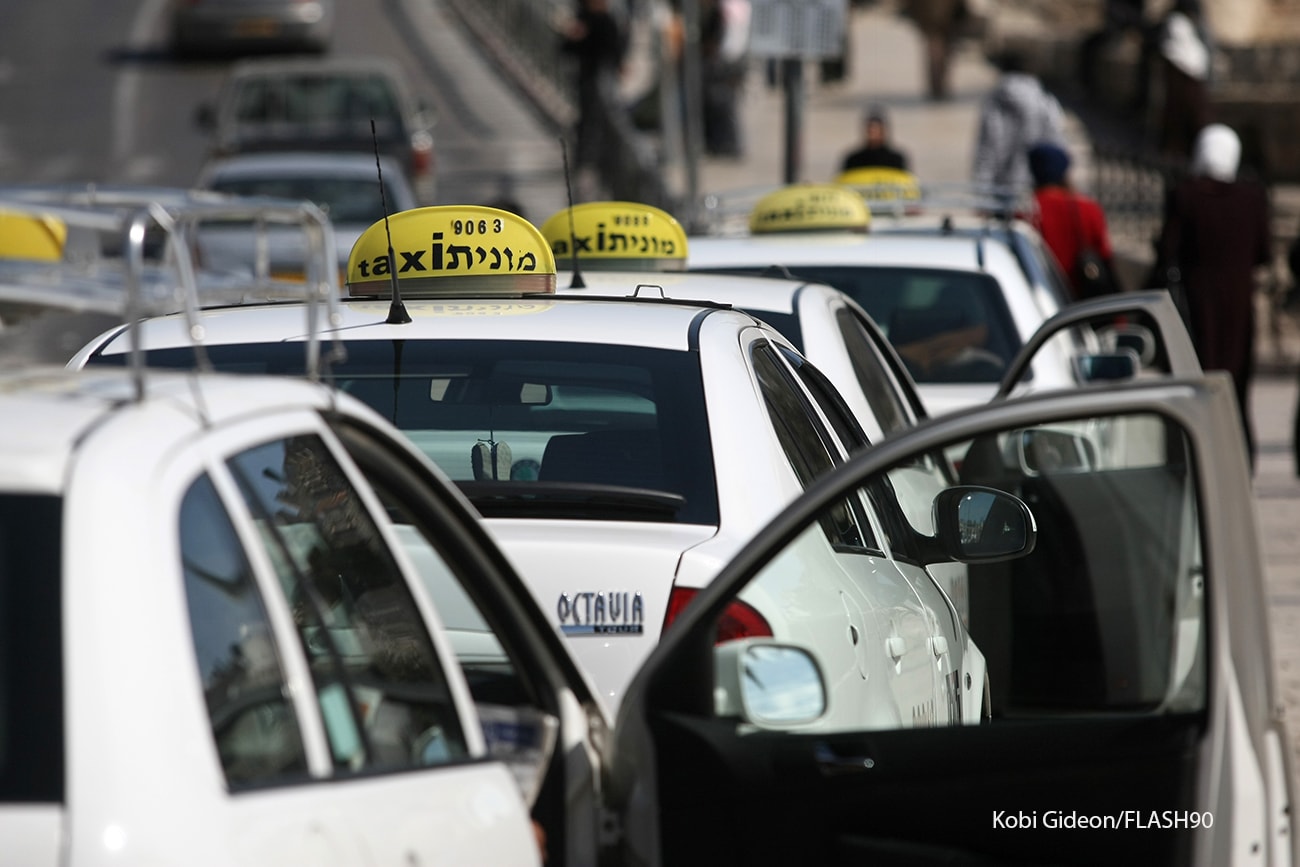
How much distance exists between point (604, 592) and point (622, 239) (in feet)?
13.0

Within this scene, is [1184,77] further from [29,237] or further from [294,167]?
[29,237]

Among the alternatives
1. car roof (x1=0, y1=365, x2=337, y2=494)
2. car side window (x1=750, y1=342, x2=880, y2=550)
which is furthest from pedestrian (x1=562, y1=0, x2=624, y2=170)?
car roof (x1=0, y1=365, x2=337, y2=494)

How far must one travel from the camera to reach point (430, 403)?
4594 millimetres

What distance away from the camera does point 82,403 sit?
2385mm

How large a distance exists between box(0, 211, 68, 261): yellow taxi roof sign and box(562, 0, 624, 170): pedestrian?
13.0m

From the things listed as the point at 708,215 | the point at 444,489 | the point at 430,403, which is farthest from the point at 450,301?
the point at 708,215

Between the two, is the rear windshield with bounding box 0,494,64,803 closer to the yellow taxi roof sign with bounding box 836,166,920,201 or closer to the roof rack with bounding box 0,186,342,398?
the roof rack with bounding box 0,186,342,398

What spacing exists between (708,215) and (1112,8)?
1658cm

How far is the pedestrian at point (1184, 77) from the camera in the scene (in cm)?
2042

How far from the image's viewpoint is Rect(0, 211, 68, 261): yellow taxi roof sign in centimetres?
974

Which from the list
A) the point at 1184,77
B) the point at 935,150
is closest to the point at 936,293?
the point at 1184,77

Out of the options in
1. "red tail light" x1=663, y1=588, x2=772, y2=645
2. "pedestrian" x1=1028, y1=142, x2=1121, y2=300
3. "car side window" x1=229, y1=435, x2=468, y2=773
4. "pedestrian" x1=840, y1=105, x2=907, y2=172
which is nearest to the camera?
"car side window" x1=229, y1=435, x2=468, y2=773

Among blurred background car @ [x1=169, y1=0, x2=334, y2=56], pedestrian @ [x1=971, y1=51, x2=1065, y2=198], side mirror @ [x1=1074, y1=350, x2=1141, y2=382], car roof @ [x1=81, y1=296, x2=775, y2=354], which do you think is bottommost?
car roof @ [x1=81, y1=296, x2=775, y2=354]

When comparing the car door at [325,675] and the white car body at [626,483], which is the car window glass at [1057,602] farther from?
the car door at [325,675]
